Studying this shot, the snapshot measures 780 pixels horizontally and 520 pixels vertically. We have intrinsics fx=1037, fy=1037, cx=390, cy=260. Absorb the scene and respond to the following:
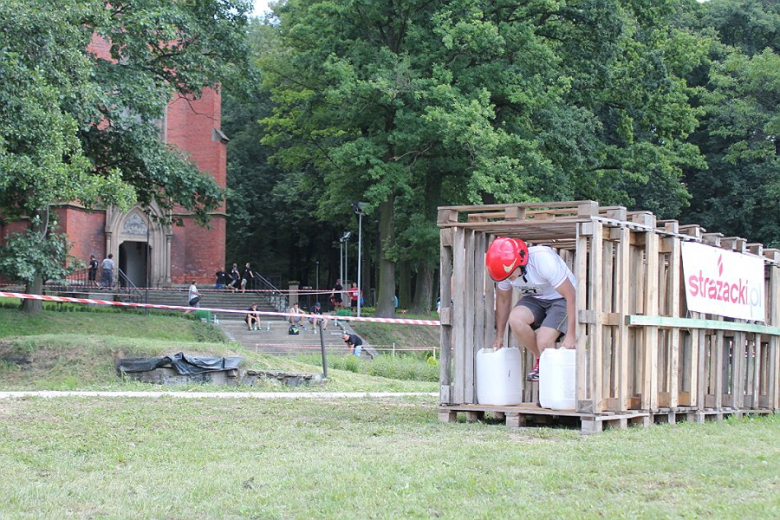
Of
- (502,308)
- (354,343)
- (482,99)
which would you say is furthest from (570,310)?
(482,99)

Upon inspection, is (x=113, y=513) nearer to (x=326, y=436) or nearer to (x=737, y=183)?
(x=326, y=436)

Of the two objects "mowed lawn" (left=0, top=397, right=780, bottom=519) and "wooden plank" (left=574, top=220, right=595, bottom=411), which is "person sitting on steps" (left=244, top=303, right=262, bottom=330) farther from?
"wooden plank" (left=574, top=220, right=595, bottom=411)

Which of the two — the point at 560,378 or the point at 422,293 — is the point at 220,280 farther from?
the point at 560,378

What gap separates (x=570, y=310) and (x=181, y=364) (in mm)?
8557

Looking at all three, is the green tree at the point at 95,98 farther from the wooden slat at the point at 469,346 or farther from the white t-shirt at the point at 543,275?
the white t-shirt at the point at 543,275

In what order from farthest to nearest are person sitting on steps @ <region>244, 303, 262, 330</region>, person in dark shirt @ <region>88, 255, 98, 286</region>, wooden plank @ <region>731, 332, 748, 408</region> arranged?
person in dark shirt @ <region>88, 255, 98, 286</region> < person sitting on steps @ <region>244, 303, 262, 330</region> < wooden plank @ <region>731, 332, 748, 408</region>

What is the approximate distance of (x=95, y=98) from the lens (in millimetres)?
25672

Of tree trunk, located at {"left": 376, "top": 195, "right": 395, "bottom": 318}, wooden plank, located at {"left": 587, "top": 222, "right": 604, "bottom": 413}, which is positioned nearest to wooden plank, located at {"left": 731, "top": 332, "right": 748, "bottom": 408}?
wooden plank, located at {"left": 587, "top": 222, "right": 604, "bottom": 413}

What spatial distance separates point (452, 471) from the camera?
735cm

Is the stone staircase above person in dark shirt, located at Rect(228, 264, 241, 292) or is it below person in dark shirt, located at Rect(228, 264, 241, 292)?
below

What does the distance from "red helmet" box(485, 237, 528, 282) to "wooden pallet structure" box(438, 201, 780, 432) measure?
1.10ft

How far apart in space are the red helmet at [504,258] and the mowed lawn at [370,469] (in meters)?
1.56

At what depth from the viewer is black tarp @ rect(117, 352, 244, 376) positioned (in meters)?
17.1

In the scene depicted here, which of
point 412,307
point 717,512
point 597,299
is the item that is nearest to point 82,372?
point 597,299
